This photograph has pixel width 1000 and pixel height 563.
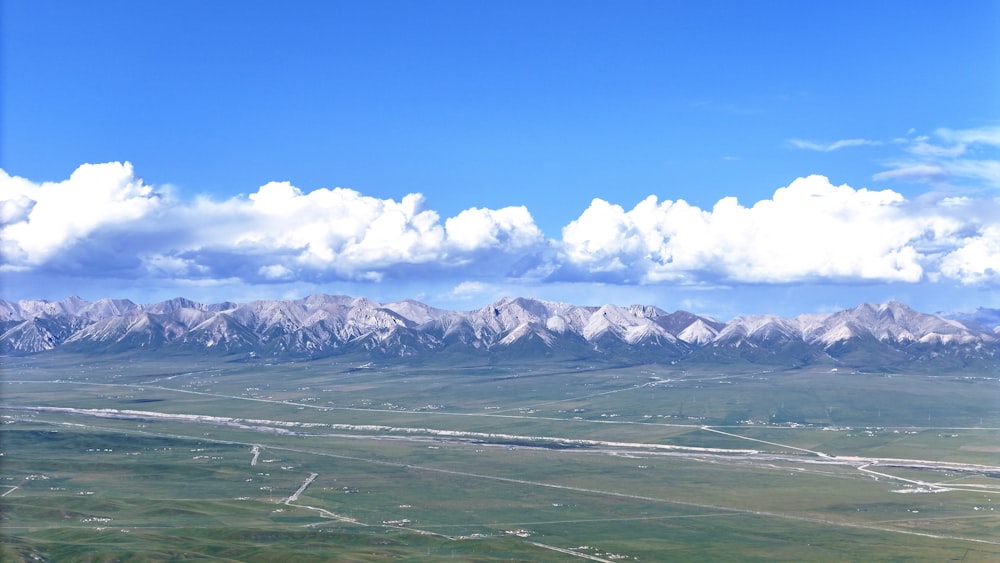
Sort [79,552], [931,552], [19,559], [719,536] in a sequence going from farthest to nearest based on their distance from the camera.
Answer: [719,536], [931,552], [79,552], [19,559]

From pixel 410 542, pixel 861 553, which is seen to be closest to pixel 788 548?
pixel 861 553

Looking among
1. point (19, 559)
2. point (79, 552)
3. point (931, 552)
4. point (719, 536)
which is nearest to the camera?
point (19, 559)

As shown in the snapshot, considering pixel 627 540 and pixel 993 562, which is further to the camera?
pixel 627 540

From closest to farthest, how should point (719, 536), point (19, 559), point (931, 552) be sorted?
1. point (19, 559)
2. point (931, 552)
3. point (719, 536)

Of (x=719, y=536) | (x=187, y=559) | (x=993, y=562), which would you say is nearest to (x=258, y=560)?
(x=187, y=559)

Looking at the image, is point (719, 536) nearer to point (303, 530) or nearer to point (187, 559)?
point (303, 530)

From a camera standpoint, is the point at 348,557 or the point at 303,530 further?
the point at 303,530

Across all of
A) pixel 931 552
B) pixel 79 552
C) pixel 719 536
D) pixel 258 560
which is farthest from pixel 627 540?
pixel 79 552

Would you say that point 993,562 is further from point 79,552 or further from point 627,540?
point 79,552
